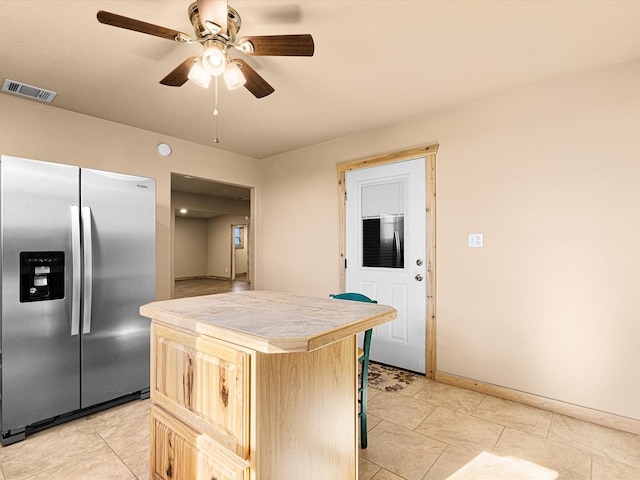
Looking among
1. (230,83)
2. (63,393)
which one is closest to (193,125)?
(230,83)

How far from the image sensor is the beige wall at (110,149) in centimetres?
282

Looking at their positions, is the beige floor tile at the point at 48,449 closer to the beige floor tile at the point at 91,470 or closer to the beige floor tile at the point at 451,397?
the beige floor tile at the point at 91,470

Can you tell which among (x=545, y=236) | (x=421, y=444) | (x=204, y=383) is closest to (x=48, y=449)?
(x=204, y=383)

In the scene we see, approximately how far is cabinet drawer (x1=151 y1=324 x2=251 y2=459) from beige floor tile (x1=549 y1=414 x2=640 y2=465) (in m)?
2.22

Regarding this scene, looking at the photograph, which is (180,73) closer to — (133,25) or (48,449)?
(133,25)

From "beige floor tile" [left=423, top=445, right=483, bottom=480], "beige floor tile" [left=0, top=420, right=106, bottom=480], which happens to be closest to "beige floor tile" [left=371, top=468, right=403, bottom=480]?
"beige floor tile" [left=423, top=445, right=483, bottom=480]

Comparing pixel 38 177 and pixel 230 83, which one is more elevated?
pixel 230 83

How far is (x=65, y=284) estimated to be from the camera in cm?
239

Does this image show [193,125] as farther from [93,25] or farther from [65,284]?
[65,284]

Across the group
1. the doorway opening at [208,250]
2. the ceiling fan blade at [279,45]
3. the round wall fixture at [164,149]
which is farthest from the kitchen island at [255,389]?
the doorway opening at [208,250]

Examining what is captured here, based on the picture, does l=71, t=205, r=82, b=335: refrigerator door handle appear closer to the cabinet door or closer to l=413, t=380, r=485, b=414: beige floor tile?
the cabinet door

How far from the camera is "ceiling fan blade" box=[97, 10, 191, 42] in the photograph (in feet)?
4.79

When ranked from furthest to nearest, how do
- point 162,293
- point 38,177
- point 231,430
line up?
point 162,293
point 38,177
point 231,430

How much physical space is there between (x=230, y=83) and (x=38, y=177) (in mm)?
1570
